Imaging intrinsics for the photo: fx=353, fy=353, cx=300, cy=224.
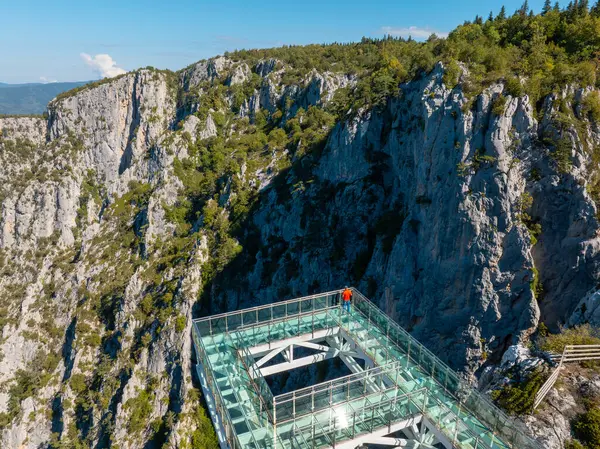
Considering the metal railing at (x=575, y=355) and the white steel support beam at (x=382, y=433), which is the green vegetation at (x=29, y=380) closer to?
the white steel support beam at (x=382, y=433)

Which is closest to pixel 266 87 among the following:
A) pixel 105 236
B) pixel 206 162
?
pixel 206 162

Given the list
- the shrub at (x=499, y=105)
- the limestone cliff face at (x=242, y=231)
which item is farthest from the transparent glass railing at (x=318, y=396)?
the shrub at (x=499, y=105)

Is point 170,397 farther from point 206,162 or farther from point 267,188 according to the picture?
point 206,162

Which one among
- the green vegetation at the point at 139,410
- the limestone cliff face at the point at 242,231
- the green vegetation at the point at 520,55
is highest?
the green vegetation at the point at 520,55

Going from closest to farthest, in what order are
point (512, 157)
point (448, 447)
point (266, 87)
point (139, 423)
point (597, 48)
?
1. point (448, 447)
2. point (512, 157)
3. point (597, 48)
4. point (139, 423)
5. point (266, 87)

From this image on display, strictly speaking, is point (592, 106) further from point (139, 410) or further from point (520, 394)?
point (139, 410)

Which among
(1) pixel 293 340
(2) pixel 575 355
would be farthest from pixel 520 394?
(1) pixel 293 340

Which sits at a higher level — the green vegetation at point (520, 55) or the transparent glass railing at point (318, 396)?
the green vegetation at point (520, 55)
